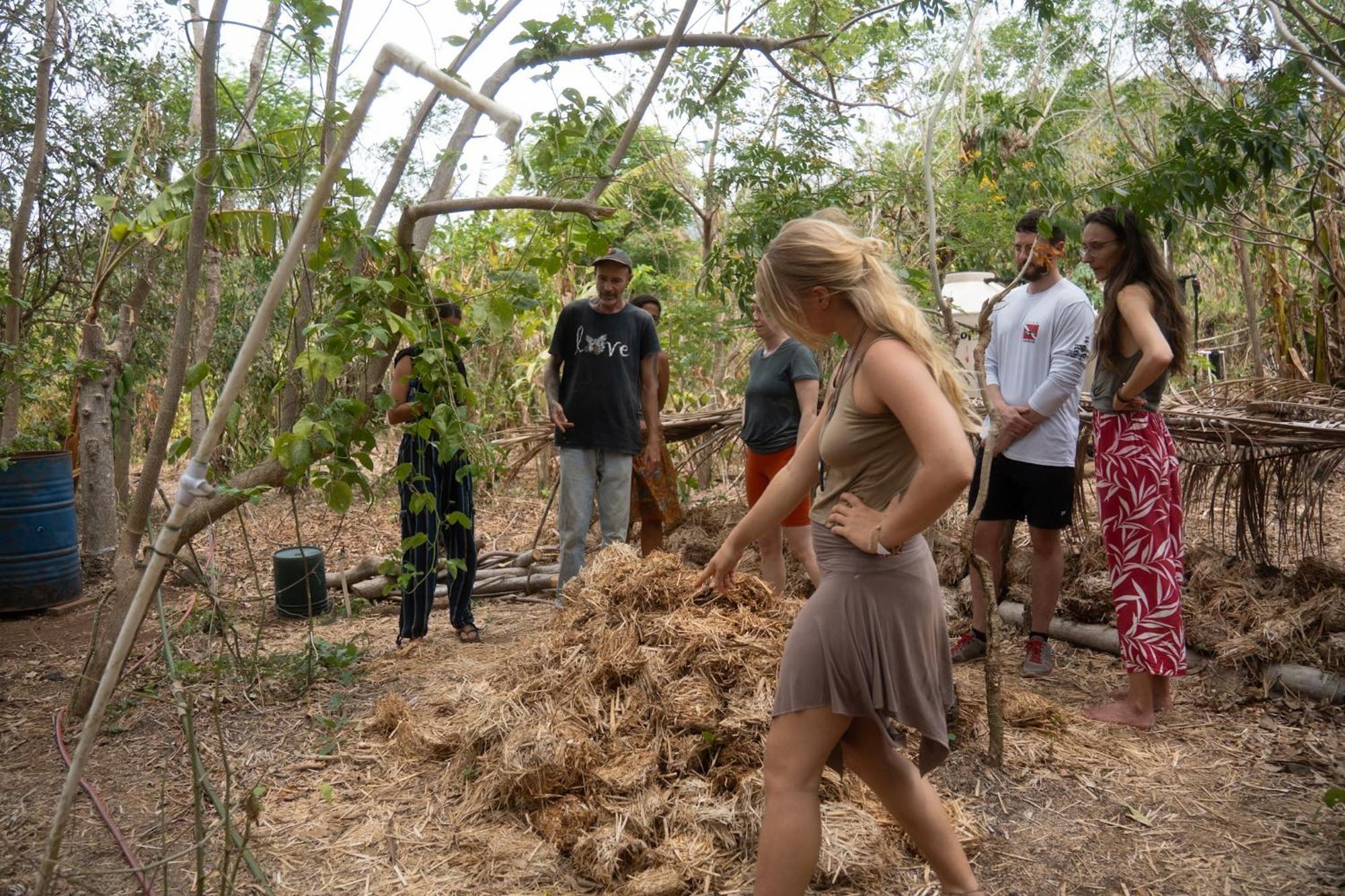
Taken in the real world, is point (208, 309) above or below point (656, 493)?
above

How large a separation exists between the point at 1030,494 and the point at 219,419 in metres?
3.41

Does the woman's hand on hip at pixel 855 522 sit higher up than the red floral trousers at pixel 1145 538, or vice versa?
the woman's hand on hip at pixel 855 522

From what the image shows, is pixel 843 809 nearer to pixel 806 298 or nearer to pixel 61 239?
pixel 806 298

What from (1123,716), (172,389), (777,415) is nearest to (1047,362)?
(777,415)

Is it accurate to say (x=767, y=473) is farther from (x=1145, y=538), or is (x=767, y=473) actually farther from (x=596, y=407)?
(x=1145, y=538)

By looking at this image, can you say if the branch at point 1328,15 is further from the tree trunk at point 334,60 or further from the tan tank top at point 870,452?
the tree trunk at point 334,60

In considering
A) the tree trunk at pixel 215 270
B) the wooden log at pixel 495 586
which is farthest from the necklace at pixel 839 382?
the wooden log at pixel 495 586

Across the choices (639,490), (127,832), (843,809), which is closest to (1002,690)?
(843,809)

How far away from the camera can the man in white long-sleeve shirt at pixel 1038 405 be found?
4.21 metres

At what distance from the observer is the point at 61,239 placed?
7.41 meters

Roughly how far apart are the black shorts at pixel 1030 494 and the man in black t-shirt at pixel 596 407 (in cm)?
190

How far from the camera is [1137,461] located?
3924mm

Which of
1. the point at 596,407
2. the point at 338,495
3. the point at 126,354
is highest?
the point at 126,354

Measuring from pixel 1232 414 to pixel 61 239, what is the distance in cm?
790
